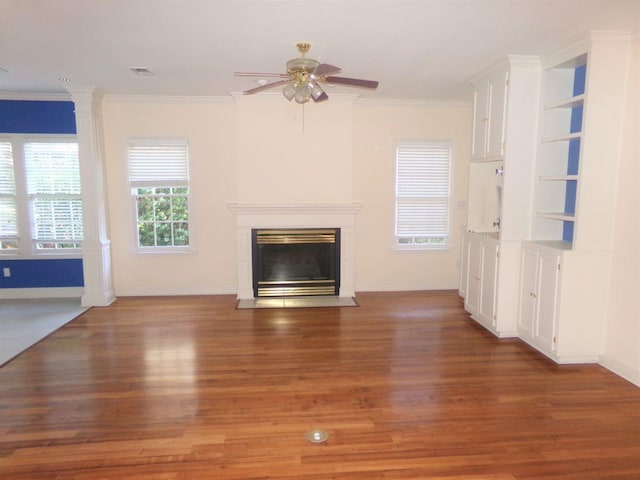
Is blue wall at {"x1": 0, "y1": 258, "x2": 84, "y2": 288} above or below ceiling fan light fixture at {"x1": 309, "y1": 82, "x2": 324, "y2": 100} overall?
below

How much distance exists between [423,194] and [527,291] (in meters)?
2.33

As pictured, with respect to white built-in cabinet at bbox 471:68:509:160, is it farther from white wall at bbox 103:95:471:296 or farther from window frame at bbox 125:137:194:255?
window frame at bbox 125:137:194:255

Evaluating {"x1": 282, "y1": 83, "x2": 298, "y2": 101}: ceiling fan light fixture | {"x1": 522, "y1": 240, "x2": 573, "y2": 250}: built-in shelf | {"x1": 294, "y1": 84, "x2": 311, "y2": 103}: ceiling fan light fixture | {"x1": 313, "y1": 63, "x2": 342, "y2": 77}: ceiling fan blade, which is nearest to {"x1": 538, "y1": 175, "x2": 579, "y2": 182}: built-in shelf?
{"x1": 522, "y1": 240, "x2": 573, "y2": 250}: built-in shelf

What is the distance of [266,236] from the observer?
5367mm

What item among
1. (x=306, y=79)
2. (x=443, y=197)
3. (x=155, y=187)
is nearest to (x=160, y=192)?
(x=155, y=187)

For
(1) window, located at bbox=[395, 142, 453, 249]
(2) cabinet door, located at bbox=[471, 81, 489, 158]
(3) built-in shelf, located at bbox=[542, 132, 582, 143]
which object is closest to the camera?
(3) built-in shelf, located at bbox=[542, 132, 582, 143]

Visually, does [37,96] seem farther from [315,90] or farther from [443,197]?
[443,197]

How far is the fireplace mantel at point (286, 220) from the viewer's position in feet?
17.4

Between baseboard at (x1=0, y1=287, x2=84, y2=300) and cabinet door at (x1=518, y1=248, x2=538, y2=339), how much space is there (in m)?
5.51

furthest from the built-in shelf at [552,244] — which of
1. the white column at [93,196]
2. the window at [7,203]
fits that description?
the window at [7,203]

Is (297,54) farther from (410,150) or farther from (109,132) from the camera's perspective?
(109,132)

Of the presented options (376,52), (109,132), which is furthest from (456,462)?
(109,132)

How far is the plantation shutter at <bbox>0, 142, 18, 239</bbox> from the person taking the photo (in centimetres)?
529

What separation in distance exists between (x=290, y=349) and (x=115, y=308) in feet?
8.63
